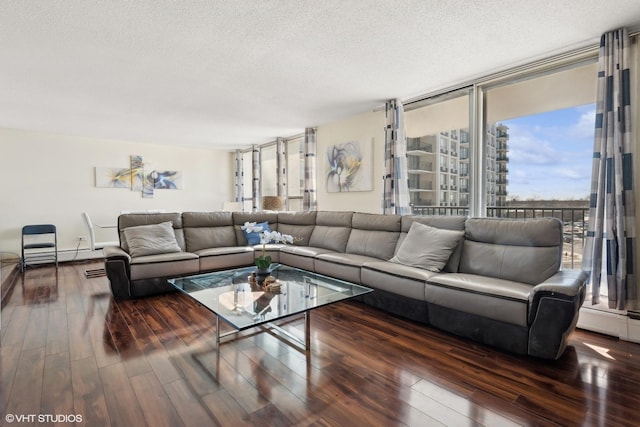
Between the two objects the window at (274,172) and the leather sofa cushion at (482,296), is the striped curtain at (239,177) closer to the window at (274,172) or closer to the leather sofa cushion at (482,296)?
the window at (274,172)

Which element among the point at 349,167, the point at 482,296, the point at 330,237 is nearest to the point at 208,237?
the point at 330,237

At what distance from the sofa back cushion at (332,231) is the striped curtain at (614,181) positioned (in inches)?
98.0

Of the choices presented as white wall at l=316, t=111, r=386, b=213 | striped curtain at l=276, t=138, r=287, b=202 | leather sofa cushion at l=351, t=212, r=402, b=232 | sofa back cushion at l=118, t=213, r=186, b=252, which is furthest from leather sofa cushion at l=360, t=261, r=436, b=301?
striped curtain at l=276, t=138, r=287, b=202

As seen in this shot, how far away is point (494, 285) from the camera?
235 cm

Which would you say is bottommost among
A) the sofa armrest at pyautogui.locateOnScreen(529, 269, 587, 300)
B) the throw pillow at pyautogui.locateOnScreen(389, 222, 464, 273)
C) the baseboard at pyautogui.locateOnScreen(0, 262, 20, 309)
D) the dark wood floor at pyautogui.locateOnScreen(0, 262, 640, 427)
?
the dark wood floor at pyautogui.locateOnScreen(0, 262, 640, 427)

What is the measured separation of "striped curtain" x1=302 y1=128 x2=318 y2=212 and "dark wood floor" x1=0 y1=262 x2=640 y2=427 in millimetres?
2862

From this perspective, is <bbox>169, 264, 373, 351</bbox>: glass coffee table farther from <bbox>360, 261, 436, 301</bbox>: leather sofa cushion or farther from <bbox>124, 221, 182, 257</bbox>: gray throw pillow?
<bbox>124, 221, 182, 257</bbox>: gray throw pillow

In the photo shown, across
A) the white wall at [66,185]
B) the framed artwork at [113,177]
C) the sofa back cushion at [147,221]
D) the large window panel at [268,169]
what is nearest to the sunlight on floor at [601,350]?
the sofa back cushion at [147,221]

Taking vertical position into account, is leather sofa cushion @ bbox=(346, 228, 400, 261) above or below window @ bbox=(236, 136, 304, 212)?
below

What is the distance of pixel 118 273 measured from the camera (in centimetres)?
333

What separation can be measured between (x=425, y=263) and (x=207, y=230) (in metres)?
3.09

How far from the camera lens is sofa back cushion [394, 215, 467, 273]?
2982mm

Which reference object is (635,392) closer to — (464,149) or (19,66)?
(464,149)

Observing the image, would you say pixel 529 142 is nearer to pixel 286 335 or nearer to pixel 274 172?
pixel 286 335
